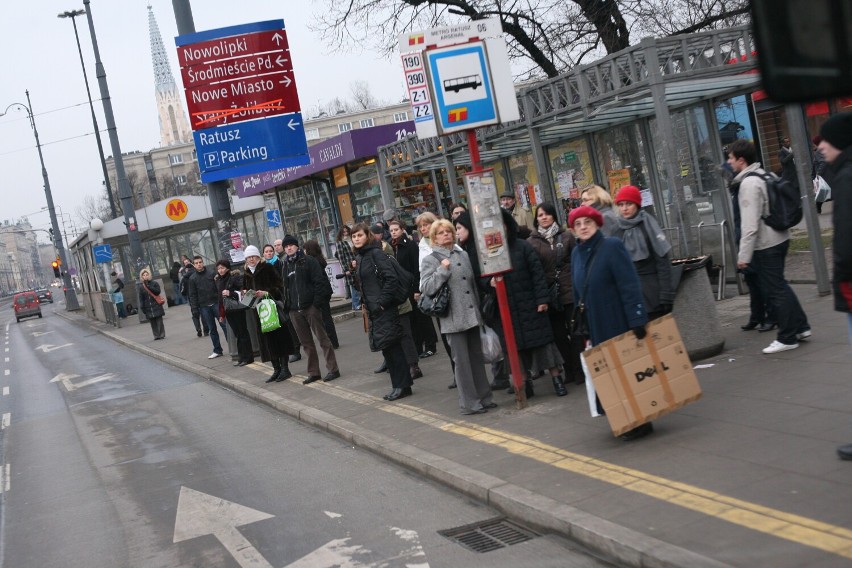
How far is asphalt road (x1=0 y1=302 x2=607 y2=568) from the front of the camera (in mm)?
5852

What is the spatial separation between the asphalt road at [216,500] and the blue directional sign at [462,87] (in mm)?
2985

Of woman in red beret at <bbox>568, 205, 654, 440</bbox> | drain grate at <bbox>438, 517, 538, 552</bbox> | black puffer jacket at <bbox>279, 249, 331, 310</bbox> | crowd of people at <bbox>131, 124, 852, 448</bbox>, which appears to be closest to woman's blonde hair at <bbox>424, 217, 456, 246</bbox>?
crowd of people at <bbox>131, 124, 852, 448</bbox>

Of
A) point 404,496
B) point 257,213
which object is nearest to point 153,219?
point 257,213

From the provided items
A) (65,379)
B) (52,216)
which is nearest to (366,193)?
(65,379)

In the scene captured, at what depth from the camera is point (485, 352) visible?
8961mm

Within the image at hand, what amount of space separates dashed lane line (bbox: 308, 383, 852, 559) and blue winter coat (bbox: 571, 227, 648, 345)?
0.94m

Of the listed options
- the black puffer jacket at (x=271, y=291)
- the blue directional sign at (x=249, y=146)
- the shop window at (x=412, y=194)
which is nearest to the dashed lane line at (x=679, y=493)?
the black puffer jacket at (x=271, y=291)

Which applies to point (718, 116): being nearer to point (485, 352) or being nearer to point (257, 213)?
point (485, 352)

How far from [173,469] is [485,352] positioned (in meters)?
3.12

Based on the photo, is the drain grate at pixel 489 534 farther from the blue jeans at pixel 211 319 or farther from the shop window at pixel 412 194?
the shop window at pixel 412 194

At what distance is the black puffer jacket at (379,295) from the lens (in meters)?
9.96

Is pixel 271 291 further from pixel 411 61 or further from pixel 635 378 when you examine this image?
pixel 635 378

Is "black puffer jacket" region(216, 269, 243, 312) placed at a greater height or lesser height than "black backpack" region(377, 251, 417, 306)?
greater

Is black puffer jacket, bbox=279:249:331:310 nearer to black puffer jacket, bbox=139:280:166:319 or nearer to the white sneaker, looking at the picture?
the white sneaker
